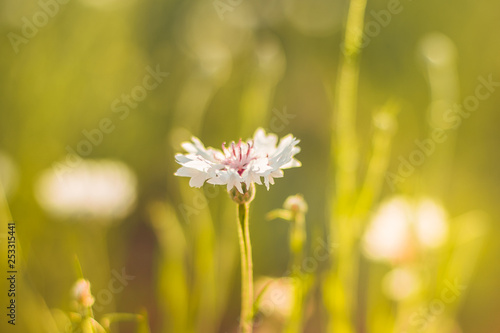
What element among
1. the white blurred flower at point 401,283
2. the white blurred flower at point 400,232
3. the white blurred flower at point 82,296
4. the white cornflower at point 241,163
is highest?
the white cornflower at point 241,163

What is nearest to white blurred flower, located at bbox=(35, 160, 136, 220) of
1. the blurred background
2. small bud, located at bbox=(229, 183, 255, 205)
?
the blurred background

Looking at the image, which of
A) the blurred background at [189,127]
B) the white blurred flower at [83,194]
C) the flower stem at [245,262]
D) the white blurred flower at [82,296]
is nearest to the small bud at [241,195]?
the flower stem at [245,262]

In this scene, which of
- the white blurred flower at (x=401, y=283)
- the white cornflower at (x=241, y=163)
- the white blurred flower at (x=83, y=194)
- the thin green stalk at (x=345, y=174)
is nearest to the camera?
the white cornflower at (x=241, y=163)

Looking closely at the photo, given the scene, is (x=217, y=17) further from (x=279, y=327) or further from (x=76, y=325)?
(x=76, y=325)

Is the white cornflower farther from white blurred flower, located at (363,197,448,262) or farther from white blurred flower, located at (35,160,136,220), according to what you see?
white blurred flower, located at (35,160,136,220)

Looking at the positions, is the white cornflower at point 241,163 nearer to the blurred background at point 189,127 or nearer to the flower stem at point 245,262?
the flower stem at point 245,262

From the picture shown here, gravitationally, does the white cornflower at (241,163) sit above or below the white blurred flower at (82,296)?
above

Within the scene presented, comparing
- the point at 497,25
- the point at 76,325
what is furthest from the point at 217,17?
the point at 76,325
